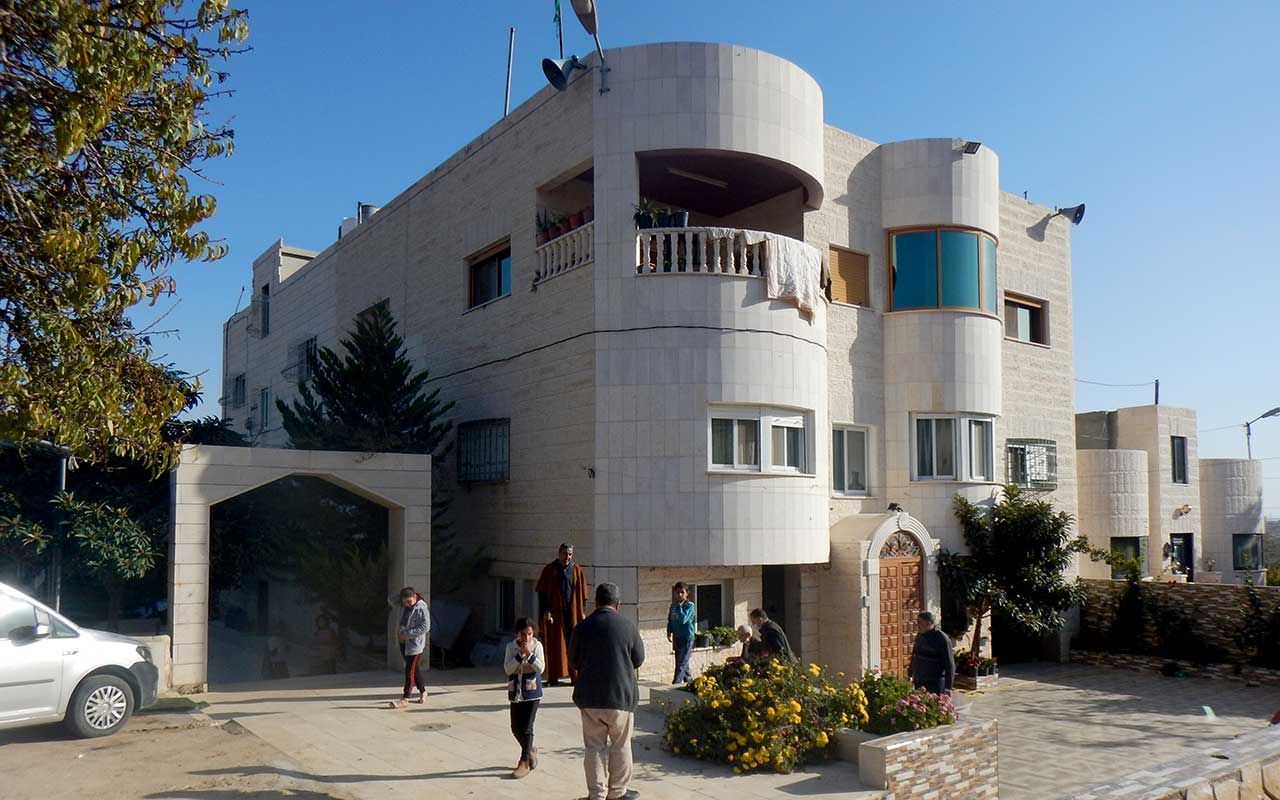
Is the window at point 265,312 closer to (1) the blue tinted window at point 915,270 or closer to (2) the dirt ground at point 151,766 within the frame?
(1) the blue tinted window at point 915,270

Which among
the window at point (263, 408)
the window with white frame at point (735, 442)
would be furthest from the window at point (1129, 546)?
the window at point (263, 408)

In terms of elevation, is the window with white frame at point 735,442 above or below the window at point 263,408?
below

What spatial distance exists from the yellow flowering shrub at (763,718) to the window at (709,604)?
18.1 feet

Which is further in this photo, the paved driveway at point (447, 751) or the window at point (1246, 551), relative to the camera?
the window at point (1246, 551)

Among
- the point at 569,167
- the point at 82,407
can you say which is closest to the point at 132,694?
the point at 82,407

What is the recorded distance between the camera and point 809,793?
934 centimetres

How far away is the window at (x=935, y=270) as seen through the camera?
65.6ft

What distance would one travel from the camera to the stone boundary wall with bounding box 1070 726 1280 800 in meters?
9.41

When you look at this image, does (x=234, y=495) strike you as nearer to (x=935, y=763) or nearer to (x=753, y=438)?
(x=753, y=438)

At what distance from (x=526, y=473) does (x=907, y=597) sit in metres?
7.25

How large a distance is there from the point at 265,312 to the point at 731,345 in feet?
70.5

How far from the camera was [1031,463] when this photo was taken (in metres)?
22.4

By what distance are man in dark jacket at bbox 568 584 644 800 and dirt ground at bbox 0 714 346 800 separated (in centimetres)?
231

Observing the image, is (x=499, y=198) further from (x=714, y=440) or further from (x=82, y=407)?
(x=82, y=407)
